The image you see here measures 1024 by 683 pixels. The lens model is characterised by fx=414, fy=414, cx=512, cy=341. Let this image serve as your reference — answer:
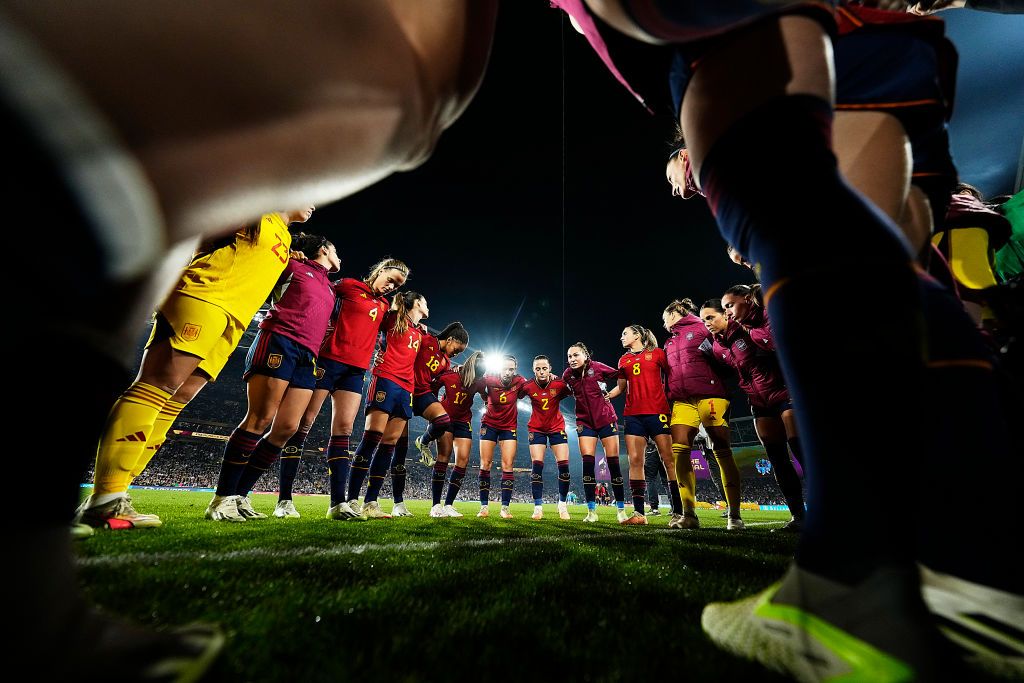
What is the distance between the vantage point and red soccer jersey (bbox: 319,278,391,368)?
4223 mm

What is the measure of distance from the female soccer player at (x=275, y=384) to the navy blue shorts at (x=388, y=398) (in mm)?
1002

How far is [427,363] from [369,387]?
4.26ft

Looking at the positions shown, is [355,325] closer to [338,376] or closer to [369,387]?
[338,376]

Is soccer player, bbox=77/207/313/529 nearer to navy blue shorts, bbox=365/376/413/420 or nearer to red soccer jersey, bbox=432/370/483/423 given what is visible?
navy blue shorts, bbox=365/376/413/420

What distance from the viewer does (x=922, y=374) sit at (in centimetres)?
48

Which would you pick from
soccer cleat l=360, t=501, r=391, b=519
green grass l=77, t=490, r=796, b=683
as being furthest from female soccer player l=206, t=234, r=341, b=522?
green grass l=77, t=490, r=796, b=683

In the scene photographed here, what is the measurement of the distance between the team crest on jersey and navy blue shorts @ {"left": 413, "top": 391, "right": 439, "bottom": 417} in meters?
3.08

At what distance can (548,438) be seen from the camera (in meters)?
7.07

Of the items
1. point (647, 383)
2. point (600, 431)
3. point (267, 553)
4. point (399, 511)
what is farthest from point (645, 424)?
point (267, 553)

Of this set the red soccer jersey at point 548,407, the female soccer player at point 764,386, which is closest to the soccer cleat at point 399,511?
the red soccer jersey at point 548,407

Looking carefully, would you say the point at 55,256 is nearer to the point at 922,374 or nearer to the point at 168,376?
the point at 922,374

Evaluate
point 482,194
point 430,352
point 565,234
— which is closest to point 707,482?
point 565,234

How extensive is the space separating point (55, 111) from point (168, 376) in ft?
8.82

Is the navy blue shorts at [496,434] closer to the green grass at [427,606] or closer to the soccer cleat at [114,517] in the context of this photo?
the soccer cleat at [114,517]
